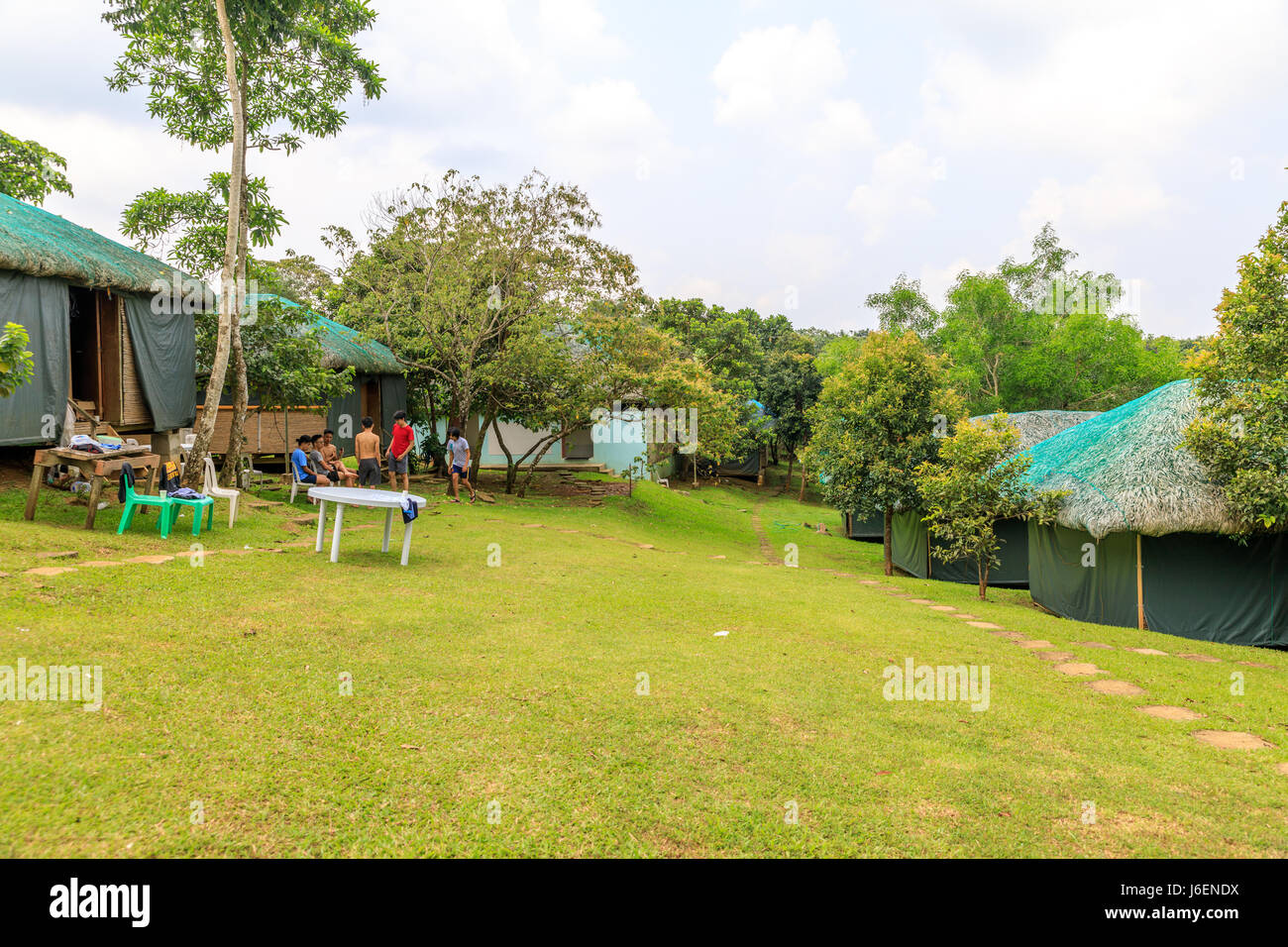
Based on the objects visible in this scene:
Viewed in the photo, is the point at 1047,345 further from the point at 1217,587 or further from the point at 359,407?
the point at 359,407

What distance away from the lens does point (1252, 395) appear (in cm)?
1030

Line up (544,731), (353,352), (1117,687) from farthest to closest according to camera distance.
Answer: (353,352) < (1117,687) < (544,731)

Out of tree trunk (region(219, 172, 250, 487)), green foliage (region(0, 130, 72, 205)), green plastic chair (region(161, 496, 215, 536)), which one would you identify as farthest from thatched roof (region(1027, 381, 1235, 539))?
green foliage (region(0, 130, 72, 205))

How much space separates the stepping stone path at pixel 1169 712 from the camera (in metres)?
5.63

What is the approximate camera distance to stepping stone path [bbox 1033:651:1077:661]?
752 centimetres

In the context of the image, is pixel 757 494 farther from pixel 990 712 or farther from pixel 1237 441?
pixel 990 712

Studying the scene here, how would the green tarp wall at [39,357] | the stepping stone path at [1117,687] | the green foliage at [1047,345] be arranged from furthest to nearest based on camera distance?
1. the green foliage at [1047,345]
2. the green tarp wall at [39,357]
3. the stepping stone path at [1117,687]

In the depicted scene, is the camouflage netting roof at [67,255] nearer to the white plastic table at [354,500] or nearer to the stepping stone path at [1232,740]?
the white plastic table at [354,500]

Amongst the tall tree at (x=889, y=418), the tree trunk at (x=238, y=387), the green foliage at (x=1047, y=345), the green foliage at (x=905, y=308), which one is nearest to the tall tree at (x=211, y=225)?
the tree trunk at (x=238, y=387)

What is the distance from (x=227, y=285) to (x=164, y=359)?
2.81 m

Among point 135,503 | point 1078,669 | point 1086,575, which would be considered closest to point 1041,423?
point 1086,575

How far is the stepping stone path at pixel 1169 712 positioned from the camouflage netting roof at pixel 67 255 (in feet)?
43.8

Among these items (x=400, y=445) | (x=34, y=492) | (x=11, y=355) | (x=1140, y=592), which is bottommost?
(x=1140, y=592)

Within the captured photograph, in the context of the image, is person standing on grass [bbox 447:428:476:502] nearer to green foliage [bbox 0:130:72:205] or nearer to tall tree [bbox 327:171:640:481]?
tall tree [bbox 327:171:640:481]
